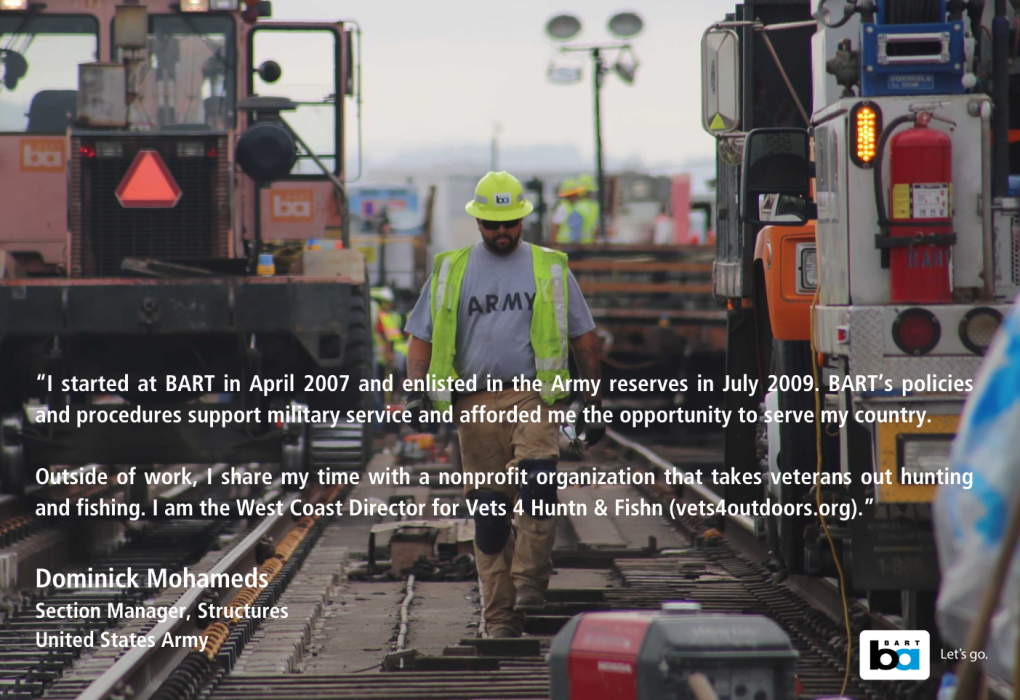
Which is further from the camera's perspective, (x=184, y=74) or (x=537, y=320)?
(x=184, y=74)

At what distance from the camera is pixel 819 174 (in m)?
5.24

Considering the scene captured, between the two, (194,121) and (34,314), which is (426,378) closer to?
(34,314)

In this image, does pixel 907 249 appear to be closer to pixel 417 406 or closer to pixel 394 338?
pixel 417 406

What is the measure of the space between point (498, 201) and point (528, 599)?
1.64m

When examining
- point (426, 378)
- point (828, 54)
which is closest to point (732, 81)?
point (828, 54)

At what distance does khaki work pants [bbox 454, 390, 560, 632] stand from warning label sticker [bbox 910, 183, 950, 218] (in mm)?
1917

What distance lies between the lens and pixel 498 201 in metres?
6.07

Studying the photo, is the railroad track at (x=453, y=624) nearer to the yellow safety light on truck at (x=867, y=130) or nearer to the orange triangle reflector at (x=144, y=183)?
the yellow safety light on truck at (x=867, y=130)

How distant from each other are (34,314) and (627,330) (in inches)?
403

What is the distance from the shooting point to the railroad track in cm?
507

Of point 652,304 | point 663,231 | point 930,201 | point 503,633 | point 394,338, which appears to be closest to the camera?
point 930,201

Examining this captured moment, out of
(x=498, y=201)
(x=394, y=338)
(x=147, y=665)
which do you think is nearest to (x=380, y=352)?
(x=394, y=338)

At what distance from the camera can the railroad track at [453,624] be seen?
507 centimetres

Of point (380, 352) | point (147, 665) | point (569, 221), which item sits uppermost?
point (569, 221)
